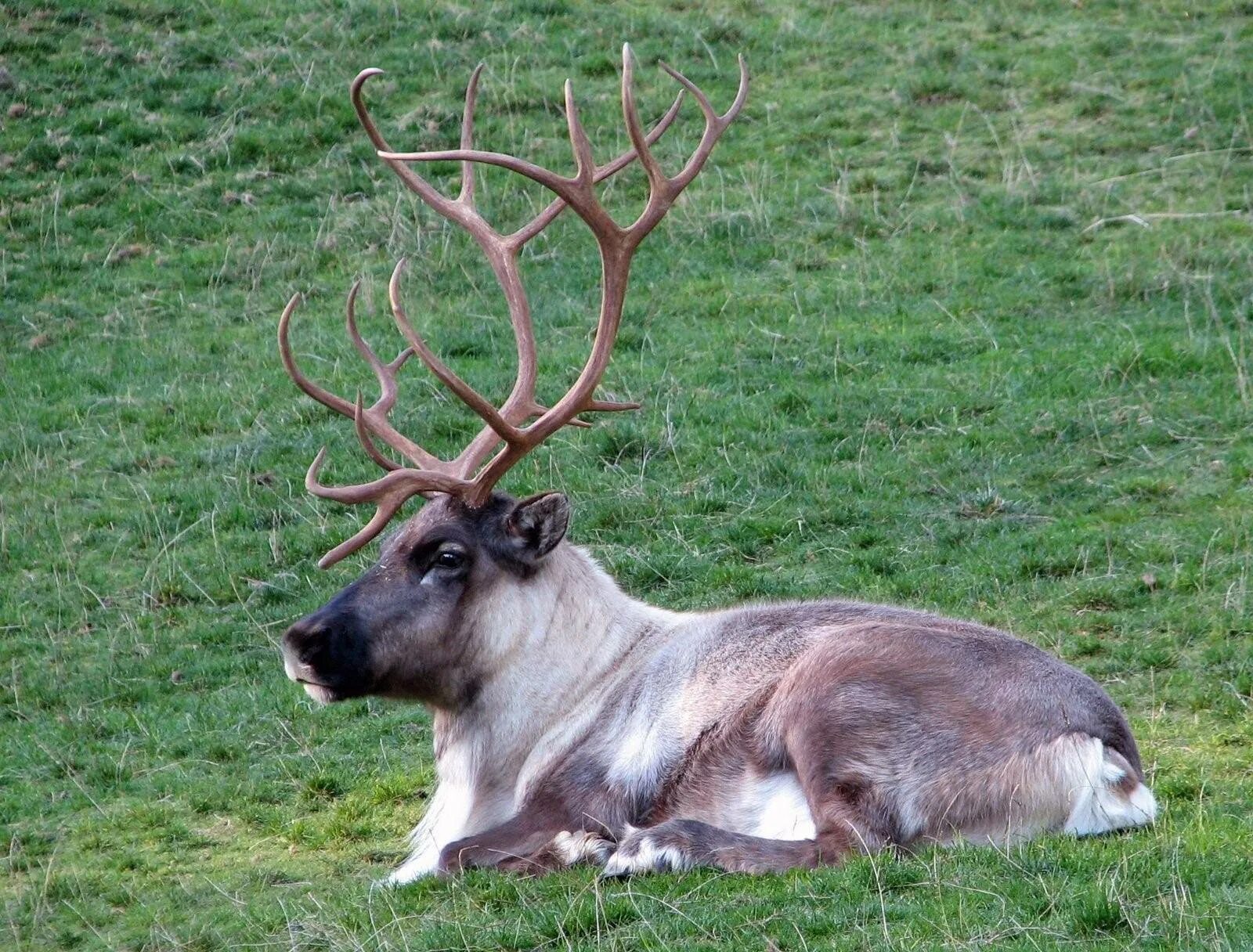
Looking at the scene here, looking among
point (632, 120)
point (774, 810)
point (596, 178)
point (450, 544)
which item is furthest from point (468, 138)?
point (774, 810)

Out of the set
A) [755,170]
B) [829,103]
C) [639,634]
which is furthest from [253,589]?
[829,103]

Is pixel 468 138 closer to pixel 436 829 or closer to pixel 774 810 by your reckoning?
pixel 436 829

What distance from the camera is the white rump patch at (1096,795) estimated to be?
591 centimetres

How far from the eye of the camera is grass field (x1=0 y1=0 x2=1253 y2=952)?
664cm

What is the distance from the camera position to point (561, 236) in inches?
580

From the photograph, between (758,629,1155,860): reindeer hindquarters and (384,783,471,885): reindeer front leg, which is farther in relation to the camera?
(384,783,471,885): reindeer front leg

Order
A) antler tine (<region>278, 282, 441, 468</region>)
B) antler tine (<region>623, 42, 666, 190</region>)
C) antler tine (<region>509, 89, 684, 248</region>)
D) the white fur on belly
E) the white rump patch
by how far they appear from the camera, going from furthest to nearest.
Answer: antler tine (<region>509, 89, 684, 248</region>) < antler tine (<region>278, 282, 441, 468</region>) < antler tine (<region>623, 42, 666, 190</region>) < the white fur on belly < the white rump patch

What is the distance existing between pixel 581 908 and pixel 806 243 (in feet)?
31.0

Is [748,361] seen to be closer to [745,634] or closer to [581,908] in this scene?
[745,634]

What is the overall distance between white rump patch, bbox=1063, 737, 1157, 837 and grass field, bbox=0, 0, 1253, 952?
0.59ft

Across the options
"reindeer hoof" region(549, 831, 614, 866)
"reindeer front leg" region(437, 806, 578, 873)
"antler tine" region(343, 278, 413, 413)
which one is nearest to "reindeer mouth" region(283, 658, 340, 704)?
"reindeer front leg" region(437, 806, 578, 873)

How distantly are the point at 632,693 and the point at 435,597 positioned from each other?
2.92ft

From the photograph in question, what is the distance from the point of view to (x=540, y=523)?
722 centimetres

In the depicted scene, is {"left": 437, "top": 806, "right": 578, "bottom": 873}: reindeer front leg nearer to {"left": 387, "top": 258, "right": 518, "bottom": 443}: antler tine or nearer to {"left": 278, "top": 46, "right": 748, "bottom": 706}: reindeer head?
{"left": 278, "top": 46, "right": 748, "bottom": 706}: reindeer head
